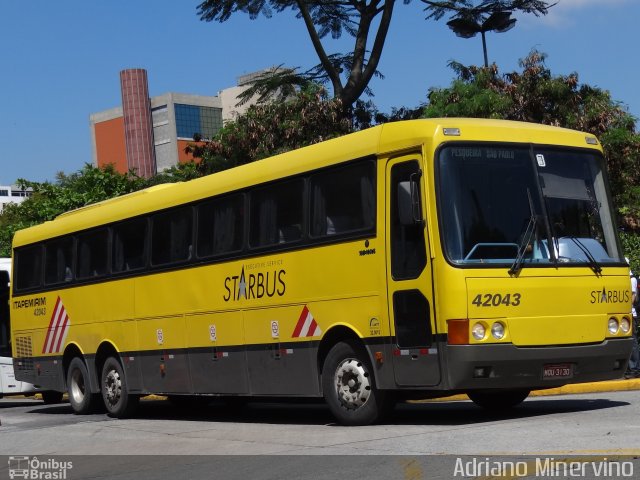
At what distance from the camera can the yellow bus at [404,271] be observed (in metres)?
11.6

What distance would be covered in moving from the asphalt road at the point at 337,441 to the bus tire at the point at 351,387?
0.23m

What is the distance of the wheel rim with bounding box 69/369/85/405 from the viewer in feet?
62.8

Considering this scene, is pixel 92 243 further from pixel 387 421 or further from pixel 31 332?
pixel 387 421

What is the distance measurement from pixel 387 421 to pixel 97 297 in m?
6.90

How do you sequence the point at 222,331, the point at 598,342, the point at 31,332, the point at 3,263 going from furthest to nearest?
the point at 3,263
the point at 31,332
the point at 222,331
the point at 598,342

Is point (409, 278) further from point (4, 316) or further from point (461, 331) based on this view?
point (4, 316)

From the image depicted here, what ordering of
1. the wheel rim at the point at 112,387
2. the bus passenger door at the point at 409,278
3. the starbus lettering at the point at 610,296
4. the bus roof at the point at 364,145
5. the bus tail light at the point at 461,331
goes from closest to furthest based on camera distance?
the bus tail light at the point at 461,331 → the bus passenger door at the point at 409,278 → the bus roof at the point at 364,145 → the starbus lettering at the point at 610,296 → the wheel rim at the point at 112,387

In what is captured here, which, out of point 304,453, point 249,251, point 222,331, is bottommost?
point 304,453

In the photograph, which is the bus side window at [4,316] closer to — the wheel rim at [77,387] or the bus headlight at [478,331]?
the wheel rim at [77,387]

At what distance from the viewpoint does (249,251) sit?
14.6 meters

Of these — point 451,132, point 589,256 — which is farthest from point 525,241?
point 451,132

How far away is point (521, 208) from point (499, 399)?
3060 millimetres

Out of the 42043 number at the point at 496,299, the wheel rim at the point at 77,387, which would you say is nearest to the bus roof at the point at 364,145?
the 42043 number at the point at 496,299

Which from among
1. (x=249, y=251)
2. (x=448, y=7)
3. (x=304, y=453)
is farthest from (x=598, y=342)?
(x=448, y=7)
